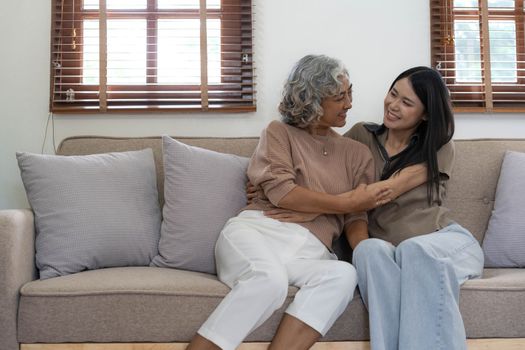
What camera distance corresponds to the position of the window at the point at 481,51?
2.79 meters

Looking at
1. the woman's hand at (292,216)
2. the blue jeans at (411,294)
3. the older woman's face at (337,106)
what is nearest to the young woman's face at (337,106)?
the older woman's face at (337,106)

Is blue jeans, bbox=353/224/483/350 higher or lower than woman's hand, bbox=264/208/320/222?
lower

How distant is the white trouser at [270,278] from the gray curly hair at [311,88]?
0.39 m

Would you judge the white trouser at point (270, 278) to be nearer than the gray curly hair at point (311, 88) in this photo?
Yes

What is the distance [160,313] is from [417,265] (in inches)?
29.0

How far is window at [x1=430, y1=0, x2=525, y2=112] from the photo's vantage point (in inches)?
110

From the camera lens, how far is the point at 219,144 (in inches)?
98.0

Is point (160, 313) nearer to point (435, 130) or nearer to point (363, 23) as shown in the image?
point (435, 130)

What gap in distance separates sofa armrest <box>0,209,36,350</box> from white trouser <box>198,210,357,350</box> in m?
0.56

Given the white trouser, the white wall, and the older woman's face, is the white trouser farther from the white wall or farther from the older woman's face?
the white wall

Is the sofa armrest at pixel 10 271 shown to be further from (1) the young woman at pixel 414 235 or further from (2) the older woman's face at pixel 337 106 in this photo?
(2) the older woman's face at pixel 337 106

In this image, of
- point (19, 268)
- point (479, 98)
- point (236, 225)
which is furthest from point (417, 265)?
point (479, 98)

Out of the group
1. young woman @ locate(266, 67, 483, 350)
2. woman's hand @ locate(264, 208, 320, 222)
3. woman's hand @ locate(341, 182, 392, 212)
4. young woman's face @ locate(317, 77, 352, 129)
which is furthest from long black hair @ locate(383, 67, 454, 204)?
woman's hand @ locate(264, 208, 320, 222)

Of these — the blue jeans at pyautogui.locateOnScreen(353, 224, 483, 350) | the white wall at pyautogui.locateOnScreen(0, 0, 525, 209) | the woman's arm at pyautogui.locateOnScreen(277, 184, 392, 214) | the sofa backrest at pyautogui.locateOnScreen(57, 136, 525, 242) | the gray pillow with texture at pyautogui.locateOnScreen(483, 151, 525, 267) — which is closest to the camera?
the blue jeans at pyautogui.locateOnScreen(353, 224, 483, 350)
